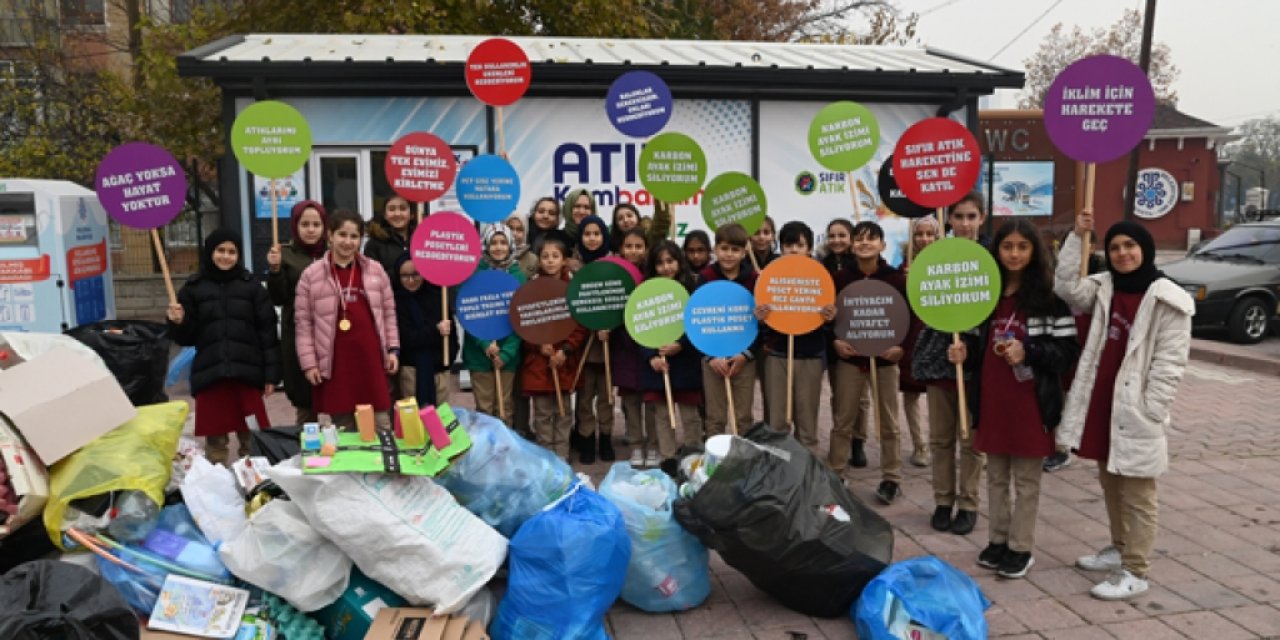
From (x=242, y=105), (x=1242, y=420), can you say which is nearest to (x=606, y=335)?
(x=242, y=105)

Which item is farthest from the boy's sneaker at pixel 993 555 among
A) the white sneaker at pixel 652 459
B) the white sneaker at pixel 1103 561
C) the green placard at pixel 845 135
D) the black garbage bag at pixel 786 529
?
the green placard at pixel 845 135

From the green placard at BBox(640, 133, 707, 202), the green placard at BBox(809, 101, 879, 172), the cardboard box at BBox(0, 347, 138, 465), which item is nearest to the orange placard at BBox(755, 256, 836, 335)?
the green placard at BBox(809, 101, 879, 172)

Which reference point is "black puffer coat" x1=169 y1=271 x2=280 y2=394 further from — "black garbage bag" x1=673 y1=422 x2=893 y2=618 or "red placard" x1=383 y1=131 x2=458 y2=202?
"black garbage bag" x1=673 y1=422 x2=893 y2=618

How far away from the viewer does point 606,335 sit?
5.54 m

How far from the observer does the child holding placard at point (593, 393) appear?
234 inches

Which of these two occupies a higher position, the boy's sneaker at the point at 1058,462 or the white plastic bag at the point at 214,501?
the white plastic bag at the point at 214,501

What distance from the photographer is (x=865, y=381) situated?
538 cm

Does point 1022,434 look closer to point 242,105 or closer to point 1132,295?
point 1132,295

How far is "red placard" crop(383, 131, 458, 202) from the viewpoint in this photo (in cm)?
548

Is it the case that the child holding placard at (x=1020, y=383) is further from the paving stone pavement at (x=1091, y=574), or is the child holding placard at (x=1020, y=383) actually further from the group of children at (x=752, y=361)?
the paving stone pavement at (x=1091, y=574)

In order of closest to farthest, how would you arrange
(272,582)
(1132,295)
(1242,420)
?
(272,582) → (1132,295) → (1242,420)

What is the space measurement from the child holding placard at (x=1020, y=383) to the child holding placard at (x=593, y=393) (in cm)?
257

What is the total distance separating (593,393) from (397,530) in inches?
114

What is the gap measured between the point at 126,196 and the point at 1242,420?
27.7ft
